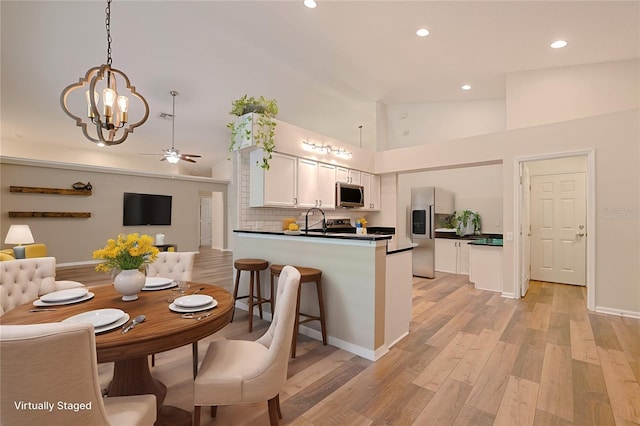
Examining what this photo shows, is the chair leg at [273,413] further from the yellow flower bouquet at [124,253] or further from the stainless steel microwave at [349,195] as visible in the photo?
the stainless steel microwave at [349,195]

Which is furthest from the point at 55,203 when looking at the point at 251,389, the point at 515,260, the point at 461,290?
the point at 515,260

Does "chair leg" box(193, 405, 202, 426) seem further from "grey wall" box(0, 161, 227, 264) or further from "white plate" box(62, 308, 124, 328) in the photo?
"grey wall" box(0, 161, 227, 264)

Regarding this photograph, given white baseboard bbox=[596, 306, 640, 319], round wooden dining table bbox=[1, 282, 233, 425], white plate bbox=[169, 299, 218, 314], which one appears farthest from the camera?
white baseboard bbox=[596, 306, 640, 319]

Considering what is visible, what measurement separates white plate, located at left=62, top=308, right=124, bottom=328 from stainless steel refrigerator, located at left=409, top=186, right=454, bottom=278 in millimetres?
5249

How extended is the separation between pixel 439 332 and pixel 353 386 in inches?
57.0

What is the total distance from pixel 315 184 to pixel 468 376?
3272mm

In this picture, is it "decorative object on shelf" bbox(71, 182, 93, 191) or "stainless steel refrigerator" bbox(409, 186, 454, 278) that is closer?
"stainless steel refrigerator" bbox(409, 186, 454, 278)

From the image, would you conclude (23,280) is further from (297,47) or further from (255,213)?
(297,47)

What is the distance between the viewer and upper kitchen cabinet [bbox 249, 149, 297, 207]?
3.90m

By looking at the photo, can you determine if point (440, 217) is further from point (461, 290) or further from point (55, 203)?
point (55, 203)

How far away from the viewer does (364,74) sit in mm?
4746

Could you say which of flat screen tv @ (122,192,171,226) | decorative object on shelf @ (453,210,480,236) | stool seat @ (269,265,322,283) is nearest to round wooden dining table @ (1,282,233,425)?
stool seat @ (269,265,322,283)

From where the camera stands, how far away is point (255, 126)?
3678mm

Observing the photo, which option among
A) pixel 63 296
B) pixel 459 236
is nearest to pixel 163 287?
pixel 63 296
